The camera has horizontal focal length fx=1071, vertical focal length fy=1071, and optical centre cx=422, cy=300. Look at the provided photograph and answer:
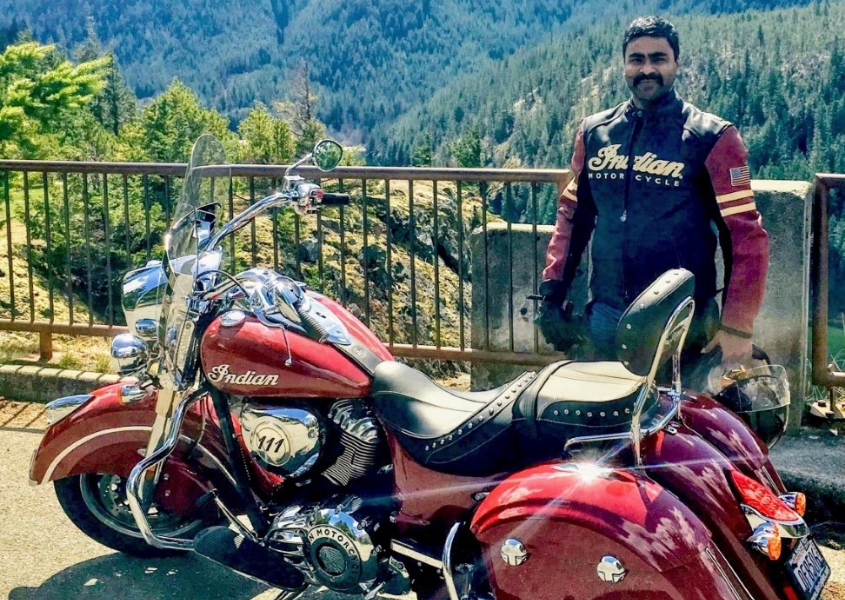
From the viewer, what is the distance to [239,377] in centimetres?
322

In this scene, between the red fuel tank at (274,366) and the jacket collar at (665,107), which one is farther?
the jacket collar at (665,107)

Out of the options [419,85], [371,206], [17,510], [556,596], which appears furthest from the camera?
[419,85]

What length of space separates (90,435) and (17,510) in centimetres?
109

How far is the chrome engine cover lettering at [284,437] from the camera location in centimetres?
319

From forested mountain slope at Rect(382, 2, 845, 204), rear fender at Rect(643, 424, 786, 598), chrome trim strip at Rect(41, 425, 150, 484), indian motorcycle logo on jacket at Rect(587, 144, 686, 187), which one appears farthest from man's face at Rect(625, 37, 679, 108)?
forested mountain slope at Rect(382, 2, 845, 204)

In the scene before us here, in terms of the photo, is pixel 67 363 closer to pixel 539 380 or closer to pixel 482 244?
pixel 482 244

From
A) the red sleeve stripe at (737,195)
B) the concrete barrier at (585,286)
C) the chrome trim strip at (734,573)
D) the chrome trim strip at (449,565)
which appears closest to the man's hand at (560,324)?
the red sleeve stripe at (737,195)

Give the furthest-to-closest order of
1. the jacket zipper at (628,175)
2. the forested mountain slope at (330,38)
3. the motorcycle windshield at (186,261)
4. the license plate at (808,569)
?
the forested mountain slope at (330,38) → the jacket zipper at (628,175) → the motorcycle windshield at (186,261) → the license plate at (808,569)

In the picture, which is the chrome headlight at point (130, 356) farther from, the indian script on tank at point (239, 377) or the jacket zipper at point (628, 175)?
the jacket zipper at point (628, 175)

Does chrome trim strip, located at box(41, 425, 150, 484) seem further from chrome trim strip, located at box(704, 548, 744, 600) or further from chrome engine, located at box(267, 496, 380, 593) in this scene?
chrome trim strip, located at box(704, 548, 744, 600)

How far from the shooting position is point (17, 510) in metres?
4.60

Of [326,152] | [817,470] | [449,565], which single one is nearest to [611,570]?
[449,565]

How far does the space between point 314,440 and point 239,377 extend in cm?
30

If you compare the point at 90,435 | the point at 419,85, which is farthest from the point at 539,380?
the point at 419,85
